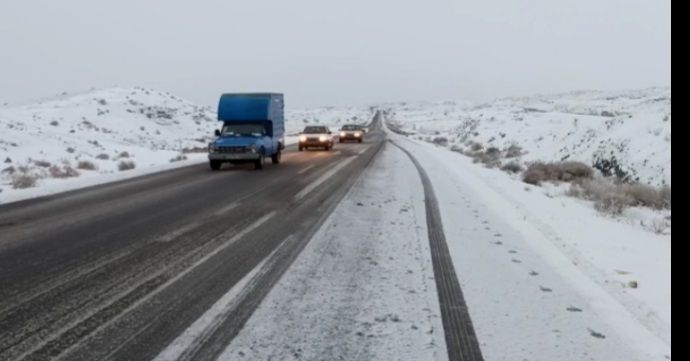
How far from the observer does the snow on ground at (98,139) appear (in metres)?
20.6

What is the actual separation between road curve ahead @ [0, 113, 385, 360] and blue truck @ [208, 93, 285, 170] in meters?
7.41

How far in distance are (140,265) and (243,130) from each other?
16584mm

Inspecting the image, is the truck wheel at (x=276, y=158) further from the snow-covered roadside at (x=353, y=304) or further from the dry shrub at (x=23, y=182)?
the snow-covered roadside at (x=353, y=304)

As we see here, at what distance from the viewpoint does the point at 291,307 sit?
17.7 ft

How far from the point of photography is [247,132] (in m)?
23.2

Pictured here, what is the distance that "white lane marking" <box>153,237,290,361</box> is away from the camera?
4297mm

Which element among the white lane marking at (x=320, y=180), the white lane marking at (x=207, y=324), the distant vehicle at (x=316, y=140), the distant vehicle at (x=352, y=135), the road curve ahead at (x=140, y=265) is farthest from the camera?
the distant vehicle at (x=352, y=135)

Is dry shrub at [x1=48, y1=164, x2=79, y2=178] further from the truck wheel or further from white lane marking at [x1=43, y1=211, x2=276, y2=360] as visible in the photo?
white lane marking at [x1=43, y1=211, x2=276, y2=360]

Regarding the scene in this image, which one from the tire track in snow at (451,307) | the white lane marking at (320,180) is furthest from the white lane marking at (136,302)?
the white lane marking at (320,180)

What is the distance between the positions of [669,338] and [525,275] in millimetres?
2040

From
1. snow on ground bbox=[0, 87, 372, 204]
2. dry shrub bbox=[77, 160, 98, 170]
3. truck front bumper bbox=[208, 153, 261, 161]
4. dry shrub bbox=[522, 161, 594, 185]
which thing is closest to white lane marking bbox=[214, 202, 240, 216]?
snow on ground bbox=[0, 87, 372, 204]

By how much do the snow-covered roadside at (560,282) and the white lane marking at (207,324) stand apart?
7.13 feet

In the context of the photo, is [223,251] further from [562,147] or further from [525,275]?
[562,147]
